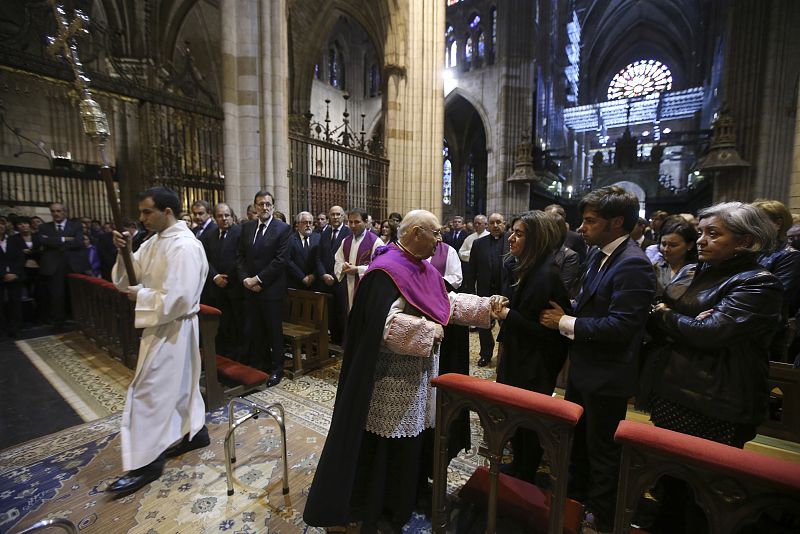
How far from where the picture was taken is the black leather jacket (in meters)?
1.64

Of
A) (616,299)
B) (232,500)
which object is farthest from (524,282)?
(232,500)

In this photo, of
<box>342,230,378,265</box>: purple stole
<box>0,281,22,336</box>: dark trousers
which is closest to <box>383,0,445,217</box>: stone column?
<box>342,230,378,265</box>: purple stole

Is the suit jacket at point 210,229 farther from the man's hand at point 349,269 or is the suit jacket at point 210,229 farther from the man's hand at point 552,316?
the man's hand at point 552,316

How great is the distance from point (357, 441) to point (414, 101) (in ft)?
34.8

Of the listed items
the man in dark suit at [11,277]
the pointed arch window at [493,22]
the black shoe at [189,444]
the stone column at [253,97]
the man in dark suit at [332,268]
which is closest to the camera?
the black shoe at [189,444]

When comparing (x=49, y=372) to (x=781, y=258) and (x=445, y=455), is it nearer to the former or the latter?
(x=445, y=455)

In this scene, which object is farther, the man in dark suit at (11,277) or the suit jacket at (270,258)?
the man in dark suit at (11,277)

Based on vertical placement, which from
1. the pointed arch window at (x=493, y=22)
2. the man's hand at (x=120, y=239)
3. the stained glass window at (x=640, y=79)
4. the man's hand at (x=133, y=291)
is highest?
the stained glass window at (x=640, y=79)

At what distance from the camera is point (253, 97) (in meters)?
6.48

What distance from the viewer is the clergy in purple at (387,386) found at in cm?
183

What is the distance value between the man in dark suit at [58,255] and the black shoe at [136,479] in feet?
18.7

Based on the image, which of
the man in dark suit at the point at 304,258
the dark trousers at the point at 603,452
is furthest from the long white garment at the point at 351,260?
the dark trousers at the point at 603,452

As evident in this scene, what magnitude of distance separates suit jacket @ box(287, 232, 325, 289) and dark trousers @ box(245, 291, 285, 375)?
1.10 metres

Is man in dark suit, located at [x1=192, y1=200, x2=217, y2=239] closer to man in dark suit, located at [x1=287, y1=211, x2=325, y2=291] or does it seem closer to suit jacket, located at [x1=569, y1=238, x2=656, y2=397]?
man in dark suit, located at [x1=287, y1=211, x2=325, y2=291]
